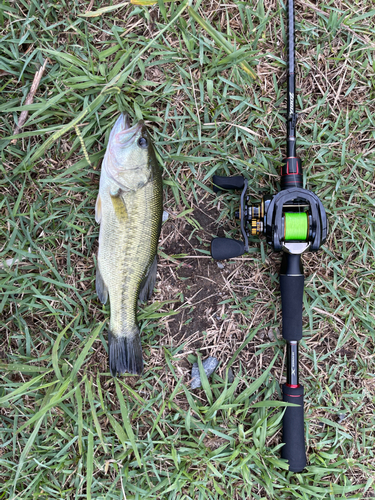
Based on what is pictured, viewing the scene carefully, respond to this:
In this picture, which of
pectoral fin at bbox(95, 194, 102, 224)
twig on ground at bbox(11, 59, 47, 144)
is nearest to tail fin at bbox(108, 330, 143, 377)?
pectoral fin at bbox(95, 194, 102, 224)

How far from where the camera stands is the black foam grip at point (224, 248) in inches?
96.0

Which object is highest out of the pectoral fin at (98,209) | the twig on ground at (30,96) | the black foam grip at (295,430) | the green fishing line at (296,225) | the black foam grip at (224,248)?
the twig on ground at (30,96)

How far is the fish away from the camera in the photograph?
7.28ft

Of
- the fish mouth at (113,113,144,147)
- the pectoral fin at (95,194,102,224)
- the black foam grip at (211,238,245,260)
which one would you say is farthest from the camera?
the black foam grip at (211,238,245,260)

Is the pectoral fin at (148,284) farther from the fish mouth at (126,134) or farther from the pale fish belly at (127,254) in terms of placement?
the fish mouth at (126,134)

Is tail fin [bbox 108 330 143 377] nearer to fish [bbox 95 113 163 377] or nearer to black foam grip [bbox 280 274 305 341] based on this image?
fish [bbox 95 113 163 377]

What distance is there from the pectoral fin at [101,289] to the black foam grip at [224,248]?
84 centimetres

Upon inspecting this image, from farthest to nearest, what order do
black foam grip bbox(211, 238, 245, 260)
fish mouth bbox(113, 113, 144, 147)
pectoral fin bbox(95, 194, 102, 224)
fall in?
black foam grip bbox(211, 238, 245, 260) → pectoral fin bbox(95, 194, 102, 224) → fish mouth bbox(113, 113, 144, 147)

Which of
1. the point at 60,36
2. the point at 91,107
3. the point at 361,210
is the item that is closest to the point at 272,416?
the point at 361,210

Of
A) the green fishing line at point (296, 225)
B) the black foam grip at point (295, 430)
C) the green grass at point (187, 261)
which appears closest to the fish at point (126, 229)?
the green grass at point (187, 261)

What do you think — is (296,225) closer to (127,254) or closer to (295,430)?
(127,254)

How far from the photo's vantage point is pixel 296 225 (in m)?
2.32

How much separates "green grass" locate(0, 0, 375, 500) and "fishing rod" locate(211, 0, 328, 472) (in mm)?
157

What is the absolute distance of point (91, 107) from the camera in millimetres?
2426
